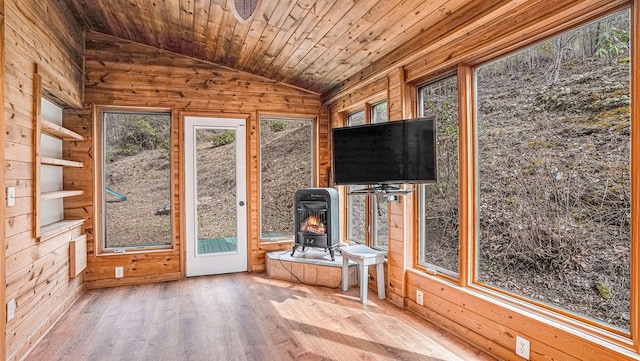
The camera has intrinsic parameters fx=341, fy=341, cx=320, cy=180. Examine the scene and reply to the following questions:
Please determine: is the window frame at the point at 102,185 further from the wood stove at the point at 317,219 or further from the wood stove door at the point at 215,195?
the wood stove at the point at 317,219

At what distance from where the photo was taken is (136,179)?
4344 millimetres

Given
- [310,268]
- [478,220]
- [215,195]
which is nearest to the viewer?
[478,220]

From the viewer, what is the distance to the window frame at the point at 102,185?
405cm

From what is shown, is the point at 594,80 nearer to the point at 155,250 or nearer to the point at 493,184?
the point at 493,184

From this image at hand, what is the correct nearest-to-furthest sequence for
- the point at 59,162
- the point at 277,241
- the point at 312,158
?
1. the point at 59,162
2. the point at 277,241
3. the point at 312,158

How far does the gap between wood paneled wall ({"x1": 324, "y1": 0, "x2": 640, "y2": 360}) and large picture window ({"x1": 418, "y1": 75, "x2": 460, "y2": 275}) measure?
10 centimetres

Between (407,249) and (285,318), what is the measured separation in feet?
4.34

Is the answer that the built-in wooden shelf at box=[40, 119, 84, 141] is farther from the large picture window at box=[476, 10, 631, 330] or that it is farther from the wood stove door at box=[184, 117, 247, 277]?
the large picture window at box=[476, 10, 631, 330]

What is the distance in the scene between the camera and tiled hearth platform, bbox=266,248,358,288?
3.99m

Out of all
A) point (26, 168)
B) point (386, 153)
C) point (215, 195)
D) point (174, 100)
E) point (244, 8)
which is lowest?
point (215, 195)

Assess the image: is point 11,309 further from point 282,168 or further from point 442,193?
point 442,193

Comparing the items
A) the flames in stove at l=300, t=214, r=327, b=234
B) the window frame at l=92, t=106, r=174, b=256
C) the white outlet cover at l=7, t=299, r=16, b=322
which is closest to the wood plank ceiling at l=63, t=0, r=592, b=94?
the window frame at l=92, t=106, r=174, b=256

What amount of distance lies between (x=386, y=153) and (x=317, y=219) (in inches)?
58.1

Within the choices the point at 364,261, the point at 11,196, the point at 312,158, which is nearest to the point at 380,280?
the point at 364,261
